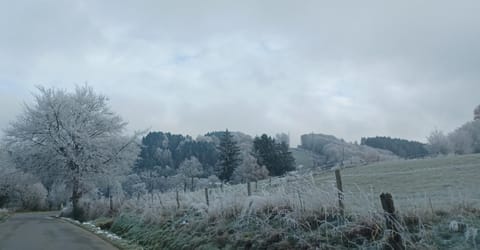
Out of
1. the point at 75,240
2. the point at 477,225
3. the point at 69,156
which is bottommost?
the point at 75,240

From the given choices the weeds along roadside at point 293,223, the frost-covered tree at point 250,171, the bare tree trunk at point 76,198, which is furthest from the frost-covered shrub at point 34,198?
the weeds along roadside at point 293,223

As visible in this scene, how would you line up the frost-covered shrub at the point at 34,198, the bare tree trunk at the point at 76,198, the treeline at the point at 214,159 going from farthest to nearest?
the treeline at the point at 214,159 → the frost-covered shrub at the point at 34,198 → the bare tree trunk at the point at 76,198

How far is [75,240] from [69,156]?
2050 centimetres

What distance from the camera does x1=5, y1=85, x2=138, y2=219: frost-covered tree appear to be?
3588cm

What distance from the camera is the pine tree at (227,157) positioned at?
7843cm

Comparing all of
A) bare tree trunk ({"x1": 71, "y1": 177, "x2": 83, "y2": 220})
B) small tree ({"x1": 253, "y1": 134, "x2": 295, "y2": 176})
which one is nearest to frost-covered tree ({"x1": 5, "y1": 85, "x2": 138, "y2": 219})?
bare tree trunk ({"x1": 71, "y1": 177, "x2": 83, "y2": 220})

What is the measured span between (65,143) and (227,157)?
4501 centimetres

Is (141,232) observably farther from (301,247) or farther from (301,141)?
(301,141)

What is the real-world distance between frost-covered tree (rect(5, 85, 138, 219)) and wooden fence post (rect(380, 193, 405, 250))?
31059 mm

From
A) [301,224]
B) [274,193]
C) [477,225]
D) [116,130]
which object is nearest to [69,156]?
[116,130]

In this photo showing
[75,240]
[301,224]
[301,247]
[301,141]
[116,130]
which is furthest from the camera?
[301,141]

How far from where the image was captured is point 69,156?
3566 cm

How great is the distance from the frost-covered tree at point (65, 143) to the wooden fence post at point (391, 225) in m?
31.1

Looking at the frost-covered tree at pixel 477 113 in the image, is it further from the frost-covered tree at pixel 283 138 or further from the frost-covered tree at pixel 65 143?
the frost-covered tree at pixel 65 143
